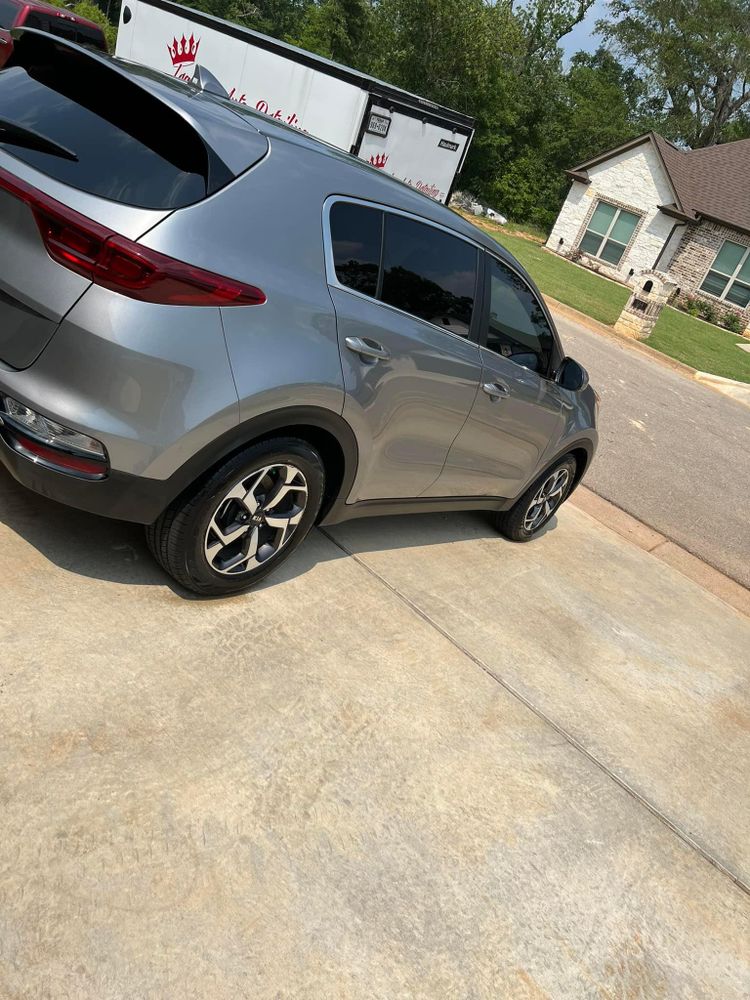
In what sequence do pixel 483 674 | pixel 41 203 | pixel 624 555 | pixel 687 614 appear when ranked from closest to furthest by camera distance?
pixel 41 203 → pixel 483 674 → pixel 687 614 → pixel 624 555

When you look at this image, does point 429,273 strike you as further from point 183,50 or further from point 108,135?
point 183,50

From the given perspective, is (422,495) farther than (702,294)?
No

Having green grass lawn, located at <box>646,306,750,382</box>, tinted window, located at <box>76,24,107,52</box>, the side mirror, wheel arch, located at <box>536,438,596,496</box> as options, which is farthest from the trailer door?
the side mirror

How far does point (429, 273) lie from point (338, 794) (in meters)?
2.28

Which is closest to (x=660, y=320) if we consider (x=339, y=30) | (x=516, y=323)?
(x=516, y=323)

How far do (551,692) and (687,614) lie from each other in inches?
79.7

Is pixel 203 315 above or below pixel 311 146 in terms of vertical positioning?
below

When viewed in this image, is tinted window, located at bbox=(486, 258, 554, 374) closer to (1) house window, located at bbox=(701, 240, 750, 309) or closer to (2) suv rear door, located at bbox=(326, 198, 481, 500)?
(2) suv rear door, located at bbox=(326, 198, 481, 500)

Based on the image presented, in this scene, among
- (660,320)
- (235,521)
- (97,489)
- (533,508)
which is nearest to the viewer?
(97,489)

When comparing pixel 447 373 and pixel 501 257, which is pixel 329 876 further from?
pixel 501 257

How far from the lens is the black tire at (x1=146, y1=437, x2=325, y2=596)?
2943 mm

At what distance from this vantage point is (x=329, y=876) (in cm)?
238

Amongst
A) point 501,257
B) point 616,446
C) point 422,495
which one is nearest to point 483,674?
point 422,495

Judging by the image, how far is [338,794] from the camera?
106 inches
